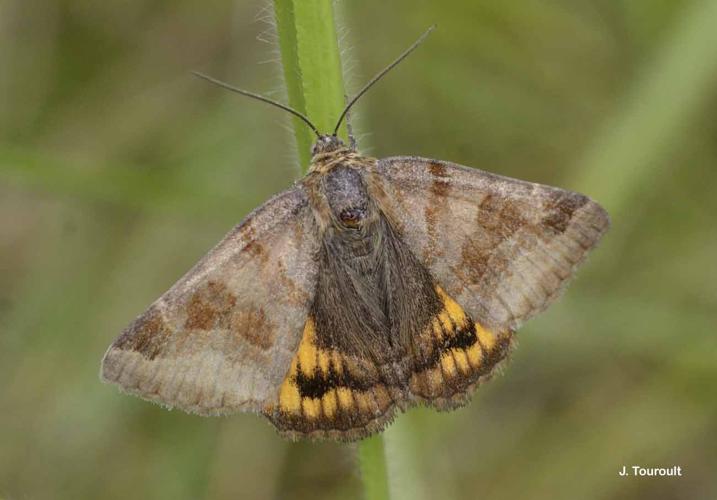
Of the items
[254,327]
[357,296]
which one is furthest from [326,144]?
[254,327]

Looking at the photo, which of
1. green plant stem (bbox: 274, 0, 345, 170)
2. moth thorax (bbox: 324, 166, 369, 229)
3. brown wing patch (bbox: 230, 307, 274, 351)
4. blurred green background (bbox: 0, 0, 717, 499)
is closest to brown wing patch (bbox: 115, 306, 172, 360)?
brown wing patch (bbox: 230, 307, 274, 351)

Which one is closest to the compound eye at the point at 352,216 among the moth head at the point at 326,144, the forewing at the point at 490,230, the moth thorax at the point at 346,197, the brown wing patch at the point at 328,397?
the moth thorax at the point at 346,197

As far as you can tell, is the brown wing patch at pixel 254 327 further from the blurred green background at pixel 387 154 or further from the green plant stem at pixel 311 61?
the blurred green background at pixel 387 154

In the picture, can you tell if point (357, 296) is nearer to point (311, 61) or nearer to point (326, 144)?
point (326, 144)

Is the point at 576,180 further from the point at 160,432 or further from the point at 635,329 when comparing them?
the point at 160,432

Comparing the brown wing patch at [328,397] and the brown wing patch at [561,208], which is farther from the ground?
the brown wing patch at [561,208]

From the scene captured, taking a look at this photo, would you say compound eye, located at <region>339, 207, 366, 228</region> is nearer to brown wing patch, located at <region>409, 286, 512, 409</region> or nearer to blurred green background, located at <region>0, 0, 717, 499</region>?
brown wing patch, located at <region>409, 286, 512, 409</region>
